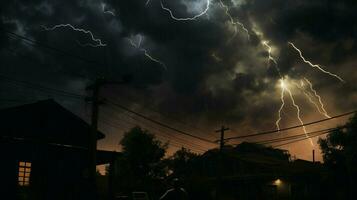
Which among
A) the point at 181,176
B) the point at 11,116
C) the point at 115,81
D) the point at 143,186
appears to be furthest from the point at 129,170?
the point at 115,81

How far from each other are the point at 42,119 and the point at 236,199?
66.0 feet

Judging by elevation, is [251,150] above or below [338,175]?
above

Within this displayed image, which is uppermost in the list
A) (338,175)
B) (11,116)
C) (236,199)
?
(11,116)

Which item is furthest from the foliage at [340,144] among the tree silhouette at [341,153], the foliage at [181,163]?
the foliage at [181,163]

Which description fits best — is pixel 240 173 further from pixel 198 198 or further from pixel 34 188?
pixel 34 188

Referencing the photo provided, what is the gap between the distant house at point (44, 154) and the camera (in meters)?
22.5

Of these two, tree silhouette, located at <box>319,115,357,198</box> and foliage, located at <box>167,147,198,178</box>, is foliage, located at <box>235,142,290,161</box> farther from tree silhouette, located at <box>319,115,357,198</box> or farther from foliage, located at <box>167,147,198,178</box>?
tree silhouette, located at <box>319,115,357,198</box>

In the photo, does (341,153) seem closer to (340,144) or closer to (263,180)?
(340,144)

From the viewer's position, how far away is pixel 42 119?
25.5 meters

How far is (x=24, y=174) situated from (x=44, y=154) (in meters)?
1.63

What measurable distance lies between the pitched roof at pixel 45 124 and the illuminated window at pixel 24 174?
161 centimetres

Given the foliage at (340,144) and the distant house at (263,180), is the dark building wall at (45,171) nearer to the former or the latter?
the distant house at (263,180)

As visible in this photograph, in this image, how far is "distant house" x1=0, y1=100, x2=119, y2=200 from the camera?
2252 centimetres

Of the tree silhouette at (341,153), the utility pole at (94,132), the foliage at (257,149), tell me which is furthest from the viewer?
the foliage at (257,149)
